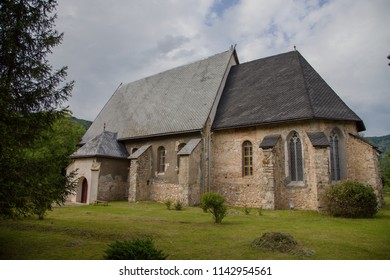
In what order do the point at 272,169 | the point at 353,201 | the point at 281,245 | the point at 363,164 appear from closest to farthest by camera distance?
the point at 281,245 → the point at 353,201 → the point at 272,169 → the point at 363,164

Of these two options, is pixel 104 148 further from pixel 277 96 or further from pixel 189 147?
pixel 277 96

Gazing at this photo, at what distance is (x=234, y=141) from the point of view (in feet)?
65.1

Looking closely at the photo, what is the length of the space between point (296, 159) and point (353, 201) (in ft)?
15.0

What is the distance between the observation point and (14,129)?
23.8 feet

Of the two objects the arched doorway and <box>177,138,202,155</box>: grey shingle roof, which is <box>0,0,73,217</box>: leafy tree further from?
the arched doorway

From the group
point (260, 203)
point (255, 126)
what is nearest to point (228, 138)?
point (255, 126)

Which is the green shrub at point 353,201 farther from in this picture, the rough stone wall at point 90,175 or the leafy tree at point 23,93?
the rough stone wall at point 90,175

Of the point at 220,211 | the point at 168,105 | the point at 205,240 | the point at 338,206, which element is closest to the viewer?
the point at 205,240

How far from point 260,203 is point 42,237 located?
12.7m

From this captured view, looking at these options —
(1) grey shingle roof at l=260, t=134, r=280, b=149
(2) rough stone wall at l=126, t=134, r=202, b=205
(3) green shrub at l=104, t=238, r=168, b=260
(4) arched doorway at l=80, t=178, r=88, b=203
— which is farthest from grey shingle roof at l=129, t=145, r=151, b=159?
(3) green shrub at l=104, t=238, r=168, b=260

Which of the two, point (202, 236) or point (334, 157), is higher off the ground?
point (334, 157)

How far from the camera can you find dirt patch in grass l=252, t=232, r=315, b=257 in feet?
23.6

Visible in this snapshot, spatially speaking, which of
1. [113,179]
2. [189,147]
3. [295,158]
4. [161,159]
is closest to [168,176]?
[161,159]

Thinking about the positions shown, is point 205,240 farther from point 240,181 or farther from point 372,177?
point 372,177
